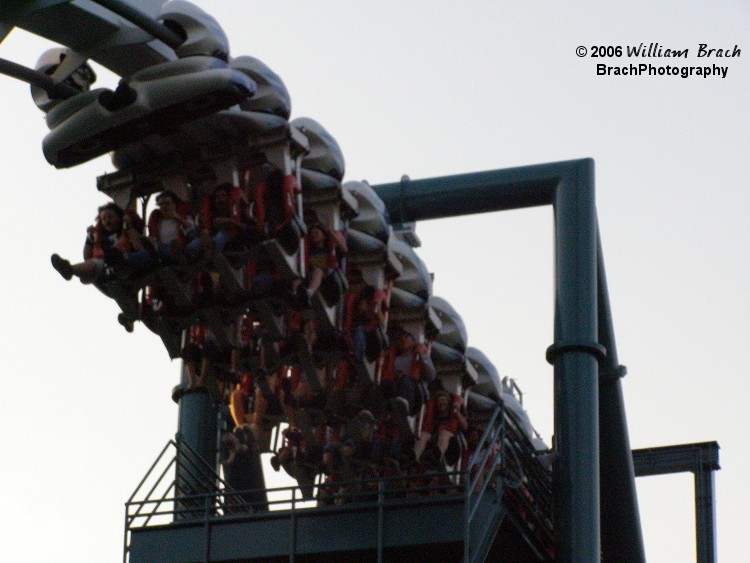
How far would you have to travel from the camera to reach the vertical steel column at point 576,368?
21.2 m

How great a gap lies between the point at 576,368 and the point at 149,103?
6.59m

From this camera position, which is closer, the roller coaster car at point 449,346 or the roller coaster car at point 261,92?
the roller coaster car at point 261,92

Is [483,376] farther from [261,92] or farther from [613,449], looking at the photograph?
[261,92]

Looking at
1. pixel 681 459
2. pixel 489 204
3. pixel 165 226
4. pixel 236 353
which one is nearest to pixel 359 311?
pixel 236 353

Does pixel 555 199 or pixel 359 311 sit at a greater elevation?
pixel 555 199

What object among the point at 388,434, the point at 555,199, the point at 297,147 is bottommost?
the point at 388,434

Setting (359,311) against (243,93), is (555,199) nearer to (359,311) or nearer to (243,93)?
(359,311)

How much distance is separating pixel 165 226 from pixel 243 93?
1.58 meters

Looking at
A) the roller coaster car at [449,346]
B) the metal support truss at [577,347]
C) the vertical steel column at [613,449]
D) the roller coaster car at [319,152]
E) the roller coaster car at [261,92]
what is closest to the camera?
the roller coaster car at [261,92]

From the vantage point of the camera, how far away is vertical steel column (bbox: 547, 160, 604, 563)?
21.2m

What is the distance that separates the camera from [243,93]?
17.4m

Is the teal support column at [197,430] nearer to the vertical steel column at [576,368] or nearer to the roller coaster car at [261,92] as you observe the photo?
the vertical steel column at [576,368]

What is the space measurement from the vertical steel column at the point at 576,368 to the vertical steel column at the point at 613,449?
107 cm

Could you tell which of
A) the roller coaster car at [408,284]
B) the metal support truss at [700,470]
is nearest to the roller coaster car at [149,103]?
the roller coaster car at [408,284]
